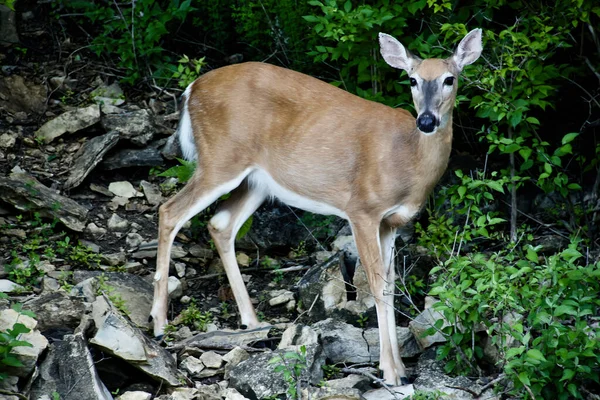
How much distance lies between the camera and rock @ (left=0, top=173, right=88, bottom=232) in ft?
26.0

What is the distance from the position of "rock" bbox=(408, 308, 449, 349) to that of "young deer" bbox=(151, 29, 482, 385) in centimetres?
25

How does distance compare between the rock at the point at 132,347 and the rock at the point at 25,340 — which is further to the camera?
the rock at the point at 132,347

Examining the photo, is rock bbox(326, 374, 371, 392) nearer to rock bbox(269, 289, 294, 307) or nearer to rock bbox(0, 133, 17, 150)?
rock bbox(269, 289, 294, 307)

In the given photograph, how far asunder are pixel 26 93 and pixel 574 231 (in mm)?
5115

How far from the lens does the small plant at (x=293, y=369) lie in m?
5.46

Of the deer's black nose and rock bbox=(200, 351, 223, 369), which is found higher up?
the deer's black nose

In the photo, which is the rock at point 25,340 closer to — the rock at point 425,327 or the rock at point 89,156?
the rock at point 425,327

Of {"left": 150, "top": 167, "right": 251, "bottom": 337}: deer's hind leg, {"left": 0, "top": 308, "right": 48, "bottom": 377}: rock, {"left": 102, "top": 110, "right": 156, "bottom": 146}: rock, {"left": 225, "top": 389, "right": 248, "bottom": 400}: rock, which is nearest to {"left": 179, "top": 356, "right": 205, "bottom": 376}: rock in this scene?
{"left": 225, "top": 389, "right": 248, "bottom": 400}: rock

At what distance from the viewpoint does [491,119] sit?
7.35m

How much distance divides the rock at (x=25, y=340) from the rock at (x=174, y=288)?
1.70 metres

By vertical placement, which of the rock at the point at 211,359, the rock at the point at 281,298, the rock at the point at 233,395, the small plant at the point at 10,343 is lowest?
the rock at the point at 281,298

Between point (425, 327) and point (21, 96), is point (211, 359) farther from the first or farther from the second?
point (21, 96)

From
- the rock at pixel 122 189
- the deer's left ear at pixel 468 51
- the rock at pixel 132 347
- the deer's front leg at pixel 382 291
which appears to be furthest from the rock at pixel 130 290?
the deer's left ear at pixel 468 51

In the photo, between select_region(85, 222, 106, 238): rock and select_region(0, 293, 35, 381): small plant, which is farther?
select_region(85, 222, 106, 238): rock
